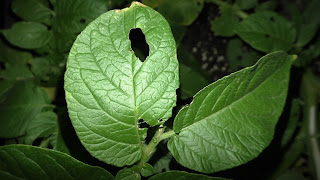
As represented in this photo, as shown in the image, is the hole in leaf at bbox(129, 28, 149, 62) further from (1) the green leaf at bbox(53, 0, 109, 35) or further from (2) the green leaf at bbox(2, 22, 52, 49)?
(2) the green leaf at bbox(2, 22, 52, 49)

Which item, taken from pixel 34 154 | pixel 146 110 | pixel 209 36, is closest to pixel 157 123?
pixel 146 110

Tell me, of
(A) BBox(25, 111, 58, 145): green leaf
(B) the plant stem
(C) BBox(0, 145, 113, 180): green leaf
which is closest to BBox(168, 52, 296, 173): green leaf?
(B) the plant stem

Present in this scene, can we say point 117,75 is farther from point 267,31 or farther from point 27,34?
point 267,31

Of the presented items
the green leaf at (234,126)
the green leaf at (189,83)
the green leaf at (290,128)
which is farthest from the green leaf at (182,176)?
the green leaf at (290,128)

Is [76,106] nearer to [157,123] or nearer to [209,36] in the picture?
[157,123]

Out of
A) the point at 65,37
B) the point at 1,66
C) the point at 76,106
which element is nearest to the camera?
the point at 76,106

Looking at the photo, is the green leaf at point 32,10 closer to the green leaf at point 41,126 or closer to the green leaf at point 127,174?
the green leaf at point 41,126

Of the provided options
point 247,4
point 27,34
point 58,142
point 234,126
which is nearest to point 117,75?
point 234,126
